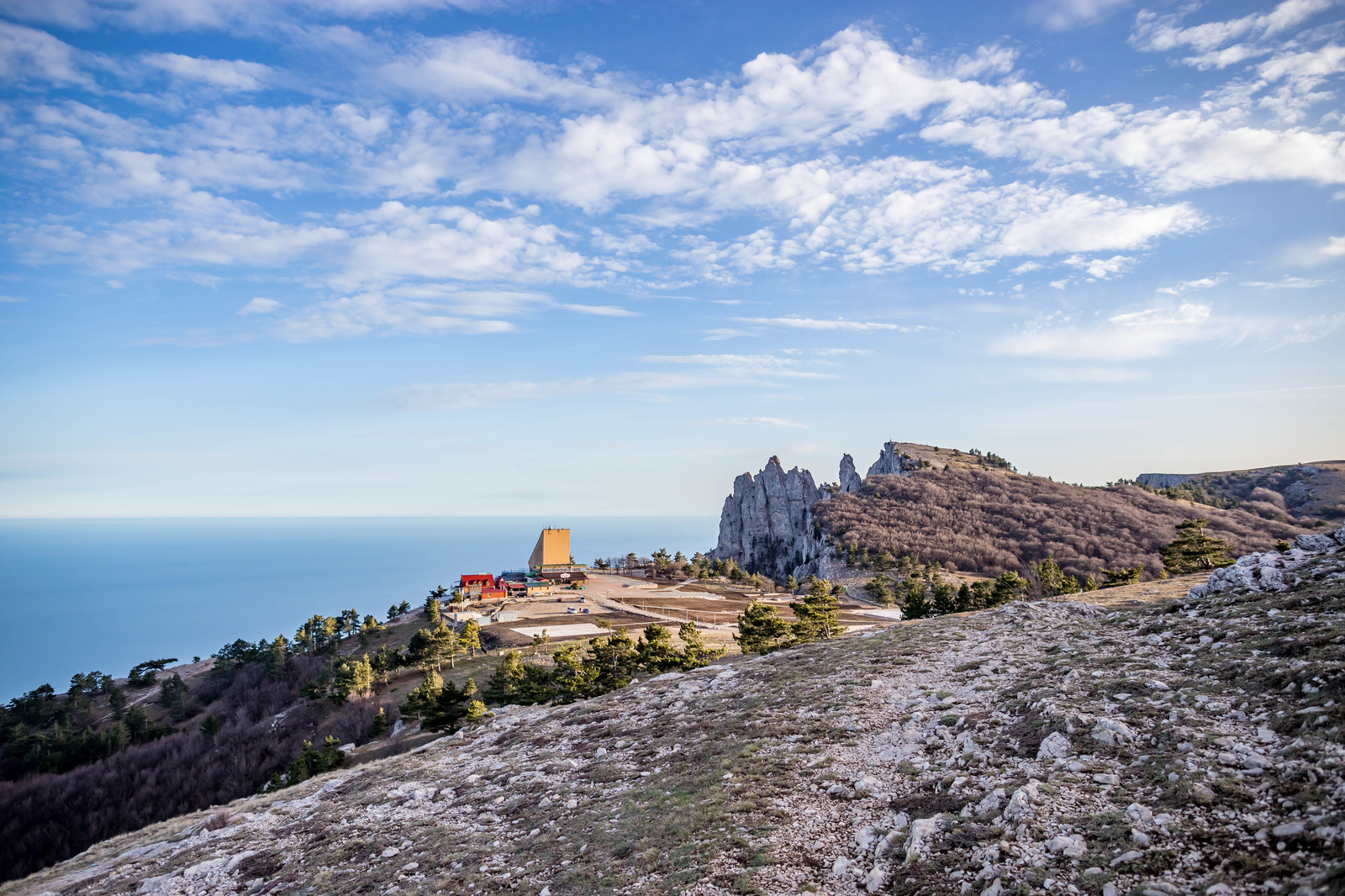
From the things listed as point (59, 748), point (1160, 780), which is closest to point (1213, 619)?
point (1160, 780)

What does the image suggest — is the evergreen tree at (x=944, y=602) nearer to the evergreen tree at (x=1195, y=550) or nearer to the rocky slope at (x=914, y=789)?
the evergreen tree at (x=1195, y=550)

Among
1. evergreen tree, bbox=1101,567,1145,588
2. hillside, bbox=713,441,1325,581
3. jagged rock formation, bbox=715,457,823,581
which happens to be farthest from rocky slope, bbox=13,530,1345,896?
jagged rock formation, bbox=715,457,823,581

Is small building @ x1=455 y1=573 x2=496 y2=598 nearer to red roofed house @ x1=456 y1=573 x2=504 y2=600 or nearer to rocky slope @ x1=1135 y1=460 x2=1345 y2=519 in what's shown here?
red roofed house @ x1=456 y1=573 x2=504 y2=600

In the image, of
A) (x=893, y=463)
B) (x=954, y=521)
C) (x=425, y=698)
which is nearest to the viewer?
(x=425, y=698)

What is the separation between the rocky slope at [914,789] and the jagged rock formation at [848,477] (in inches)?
5859

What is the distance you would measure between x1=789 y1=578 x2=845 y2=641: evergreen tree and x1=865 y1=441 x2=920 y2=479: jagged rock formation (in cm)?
13334

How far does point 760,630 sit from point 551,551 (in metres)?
75.5

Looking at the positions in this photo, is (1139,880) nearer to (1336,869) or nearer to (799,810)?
(1336,869)

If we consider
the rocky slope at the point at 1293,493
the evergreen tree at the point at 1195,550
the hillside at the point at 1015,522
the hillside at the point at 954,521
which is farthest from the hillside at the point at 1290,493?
the evergreen tree at the point at 1195,550

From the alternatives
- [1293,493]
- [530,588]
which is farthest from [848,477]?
[1293,493]

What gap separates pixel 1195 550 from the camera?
3984cm

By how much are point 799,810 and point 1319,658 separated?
399 inches

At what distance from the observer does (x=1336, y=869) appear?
5.42 metres

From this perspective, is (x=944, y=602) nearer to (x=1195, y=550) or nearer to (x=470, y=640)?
(x=1195, y=550)
